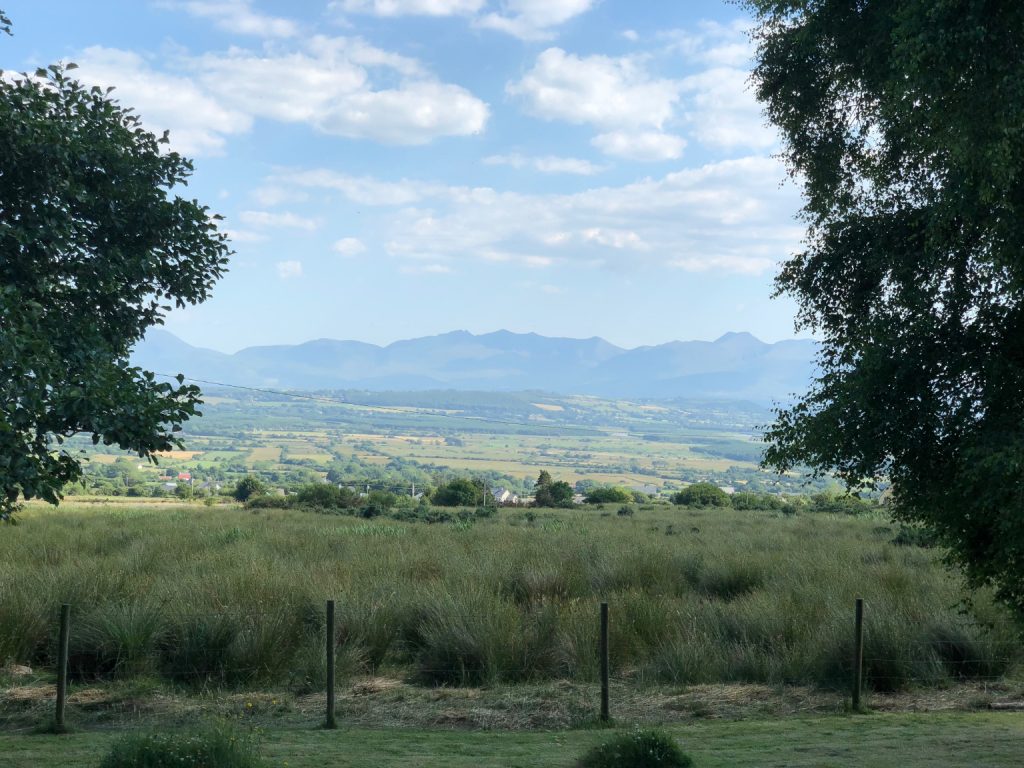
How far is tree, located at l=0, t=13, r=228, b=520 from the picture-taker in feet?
25.9

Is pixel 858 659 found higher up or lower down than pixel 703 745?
higher up

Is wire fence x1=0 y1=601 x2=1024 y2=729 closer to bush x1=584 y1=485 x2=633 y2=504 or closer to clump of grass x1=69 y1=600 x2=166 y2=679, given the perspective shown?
clump of grass x1=69 y1=600 x2=166 y2=679

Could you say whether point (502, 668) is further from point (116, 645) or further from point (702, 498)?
point (702, 498)

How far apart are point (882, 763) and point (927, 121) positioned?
18.5ft

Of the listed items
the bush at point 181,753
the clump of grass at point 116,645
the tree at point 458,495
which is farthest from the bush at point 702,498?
the bush at point 181,753

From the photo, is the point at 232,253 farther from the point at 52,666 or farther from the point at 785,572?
the point at 785,572

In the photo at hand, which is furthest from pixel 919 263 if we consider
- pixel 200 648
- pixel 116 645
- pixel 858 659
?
pixel 116 645

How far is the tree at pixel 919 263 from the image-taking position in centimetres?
735

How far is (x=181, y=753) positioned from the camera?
267 inches

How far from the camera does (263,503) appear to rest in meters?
49.4

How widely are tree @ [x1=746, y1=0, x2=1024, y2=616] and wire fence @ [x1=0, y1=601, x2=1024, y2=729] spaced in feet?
8.26

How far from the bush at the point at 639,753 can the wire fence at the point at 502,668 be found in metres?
2.57

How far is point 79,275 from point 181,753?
18.6ft

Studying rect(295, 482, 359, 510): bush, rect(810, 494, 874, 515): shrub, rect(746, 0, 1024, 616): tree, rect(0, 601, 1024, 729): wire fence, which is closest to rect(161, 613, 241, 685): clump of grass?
rect(0, 601, 1024, 729): wire fence
